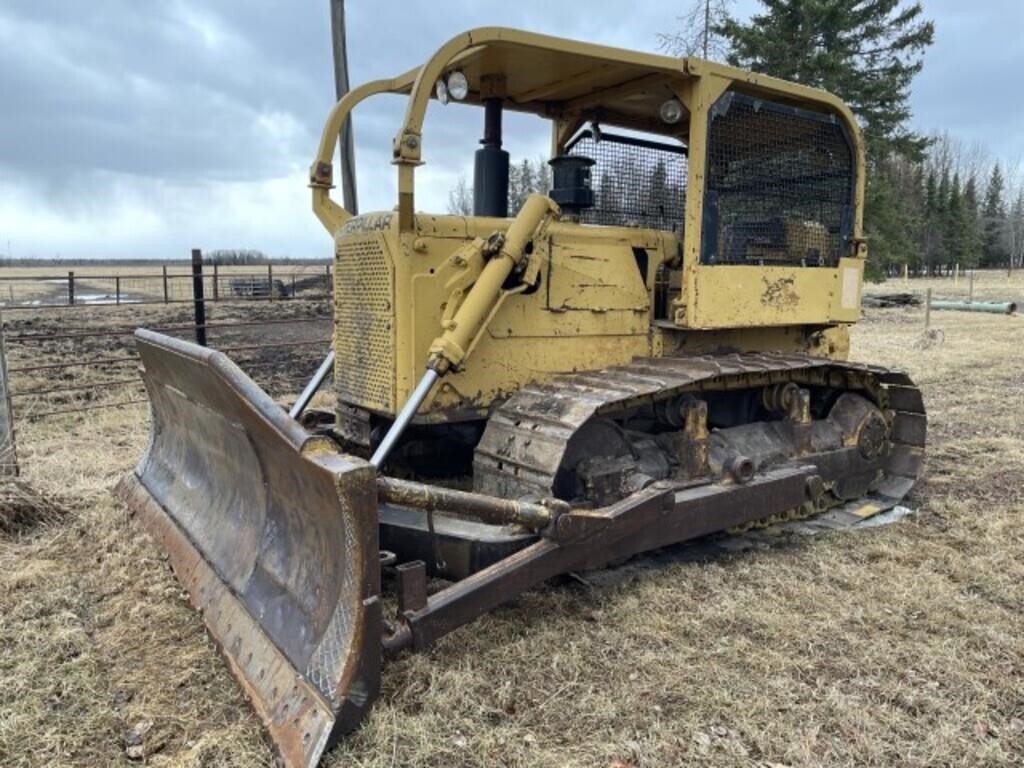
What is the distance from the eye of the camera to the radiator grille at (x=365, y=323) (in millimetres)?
4148

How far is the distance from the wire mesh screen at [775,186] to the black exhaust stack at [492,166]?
1.36 meters

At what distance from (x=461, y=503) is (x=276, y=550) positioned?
2.74ft

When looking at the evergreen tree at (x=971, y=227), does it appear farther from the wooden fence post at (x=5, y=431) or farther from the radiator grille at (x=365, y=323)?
the wooden fence post at (x=5, y=431)

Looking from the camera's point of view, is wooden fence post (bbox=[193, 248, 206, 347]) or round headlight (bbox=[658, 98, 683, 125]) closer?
round headlight (bbox=[658, 98, 683, 125])

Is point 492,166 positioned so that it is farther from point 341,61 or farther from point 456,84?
point 341,61

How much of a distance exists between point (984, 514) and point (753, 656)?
2735 mm

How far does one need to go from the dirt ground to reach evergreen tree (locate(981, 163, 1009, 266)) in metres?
85.9

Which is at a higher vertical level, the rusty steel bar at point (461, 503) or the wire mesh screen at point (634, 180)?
the wire mesh screen at point (634, 180)

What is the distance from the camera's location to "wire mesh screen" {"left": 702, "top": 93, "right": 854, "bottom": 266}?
185 inches

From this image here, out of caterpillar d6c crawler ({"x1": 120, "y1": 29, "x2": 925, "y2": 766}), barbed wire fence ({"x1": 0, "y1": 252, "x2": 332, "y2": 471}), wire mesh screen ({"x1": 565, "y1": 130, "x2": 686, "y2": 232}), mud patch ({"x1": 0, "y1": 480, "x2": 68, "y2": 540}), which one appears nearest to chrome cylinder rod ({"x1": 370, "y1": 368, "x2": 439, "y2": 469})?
caterpillar d6c crawler ({"x1": 120, "y1": 29, "x2": 925, "y2": 766})

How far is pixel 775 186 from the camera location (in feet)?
17.0

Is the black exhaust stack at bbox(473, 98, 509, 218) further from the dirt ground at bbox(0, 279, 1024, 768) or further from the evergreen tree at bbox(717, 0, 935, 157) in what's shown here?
the evergreen tree at bbox(717, 0, 935, 157)

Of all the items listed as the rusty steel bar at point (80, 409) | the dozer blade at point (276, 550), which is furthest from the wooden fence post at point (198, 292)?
the dozer blade at point (276, 550)

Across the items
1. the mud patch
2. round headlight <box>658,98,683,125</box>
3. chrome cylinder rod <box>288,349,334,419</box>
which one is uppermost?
round headlight <box>658,98,683,125</box>
